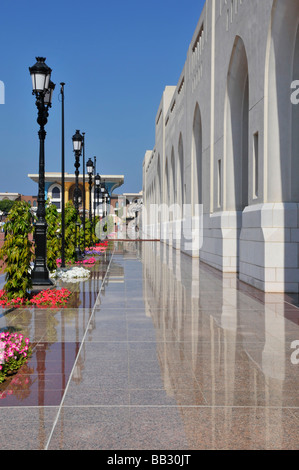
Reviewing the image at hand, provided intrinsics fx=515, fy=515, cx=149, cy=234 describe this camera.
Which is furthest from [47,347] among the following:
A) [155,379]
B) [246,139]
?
[246,139]

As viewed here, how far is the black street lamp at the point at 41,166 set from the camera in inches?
490

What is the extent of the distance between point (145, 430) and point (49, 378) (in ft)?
5.72

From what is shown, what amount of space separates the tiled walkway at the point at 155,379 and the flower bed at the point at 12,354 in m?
0.13

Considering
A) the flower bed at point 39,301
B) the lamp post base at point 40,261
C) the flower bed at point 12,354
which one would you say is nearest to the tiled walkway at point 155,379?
the flower bed at point 12,354

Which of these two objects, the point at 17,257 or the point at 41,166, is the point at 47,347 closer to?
the point at 17,257

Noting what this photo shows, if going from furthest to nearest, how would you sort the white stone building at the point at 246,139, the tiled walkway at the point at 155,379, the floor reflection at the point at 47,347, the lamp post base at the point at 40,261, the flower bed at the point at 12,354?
the lamp post base at the point at 40,261
the white stone building at the point at 246,139
the flower bed at the point at 12,354
the floor reflection at the point at 47,347
the tiled walkway at the point at 155,379

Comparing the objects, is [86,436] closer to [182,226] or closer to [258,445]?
[258,445]

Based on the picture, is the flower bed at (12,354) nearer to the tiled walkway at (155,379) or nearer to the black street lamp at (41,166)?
the tiled walkway at (155,379)

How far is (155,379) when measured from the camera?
527cm

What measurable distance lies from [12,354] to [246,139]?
13745 millimetres

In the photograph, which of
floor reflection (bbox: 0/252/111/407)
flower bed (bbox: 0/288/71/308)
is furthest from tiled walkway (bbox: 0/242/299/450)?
flower bed (bbox: 0/288/71/308)

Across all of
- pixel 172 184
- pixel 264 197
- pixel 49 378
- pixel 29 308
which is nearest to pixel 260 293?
pixel 264 197

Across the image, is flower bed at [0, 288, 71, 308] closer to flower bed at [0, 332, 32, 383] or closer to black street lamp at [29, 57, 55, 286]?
black street lamp at [29, 57, 55, 286]

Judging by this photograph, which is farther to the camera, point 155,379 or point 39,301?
point 39,301
